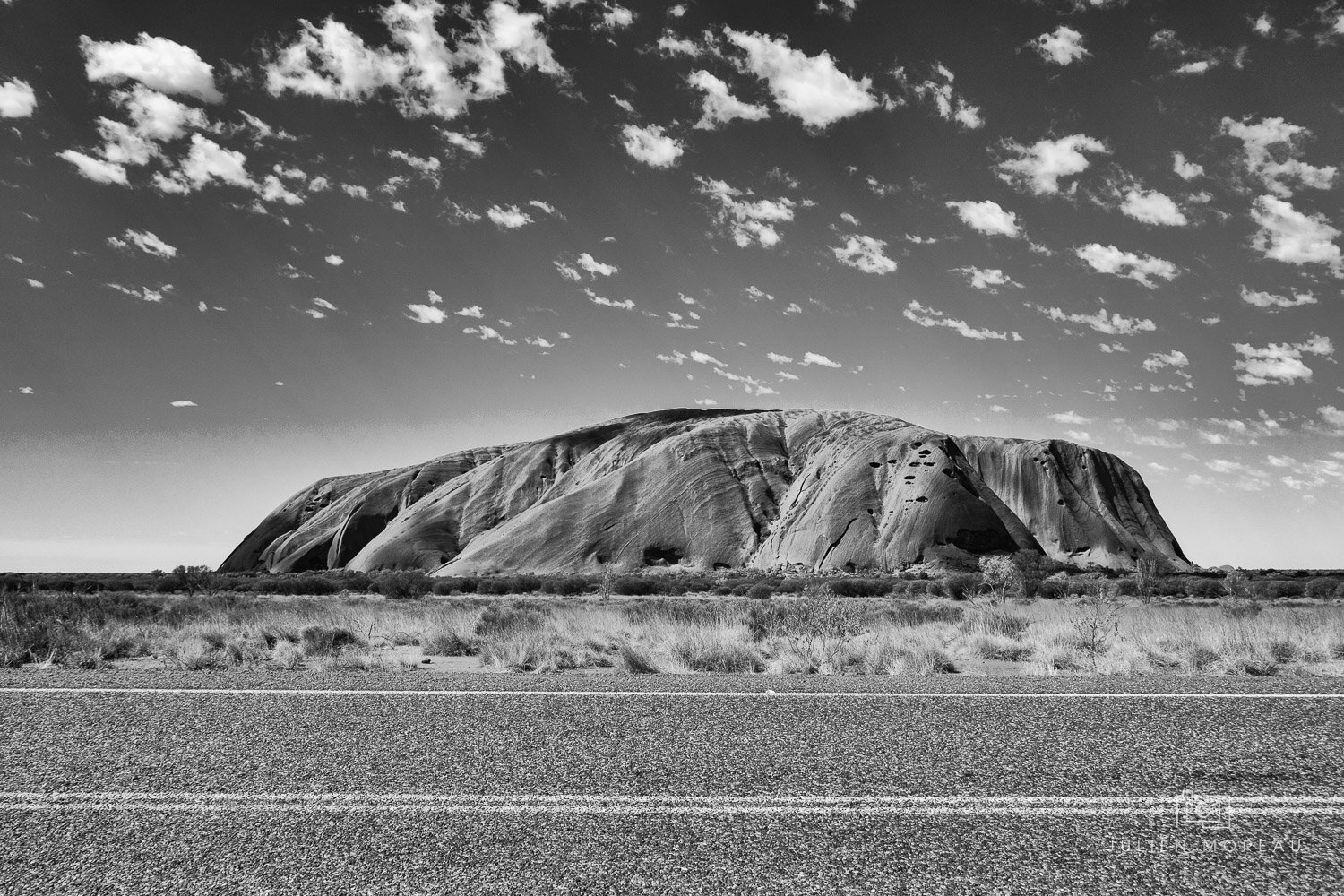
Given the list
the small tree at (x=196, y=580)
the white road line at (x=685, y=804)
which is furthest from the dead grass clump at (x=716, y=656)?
the small tree at (x=196, y=580)

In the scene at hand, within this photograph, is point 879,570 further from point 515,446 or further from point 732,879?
point 732,879

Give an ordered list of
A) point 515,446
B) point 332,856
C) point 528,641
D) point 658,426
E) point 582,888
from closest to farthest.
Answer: point 582,888, point 332,856, point 528,641, point 658,426, point 515,446

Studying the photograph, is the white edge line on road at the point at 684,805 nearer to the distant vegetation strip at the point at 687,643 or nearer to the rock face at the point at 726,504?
the distant vegetation strip at the point at 687,643

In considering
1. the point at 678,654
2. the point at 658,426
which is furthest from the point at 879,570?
the point at 678,654

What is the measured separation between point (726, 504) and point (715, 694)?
73353 mm

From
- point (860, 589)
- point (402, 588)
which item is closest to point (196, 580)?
point (402, 588)

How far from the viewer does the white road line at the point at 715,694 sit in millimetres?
7145

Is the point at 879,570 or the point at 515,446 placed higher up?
the point at 515,446

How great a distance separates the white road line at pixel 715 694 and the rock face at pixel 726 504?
64.4 metres

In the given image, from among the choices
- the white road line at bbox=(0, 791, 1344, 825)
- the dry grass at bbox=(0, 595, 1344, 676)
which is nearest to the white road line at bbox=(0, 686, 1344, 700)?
the white road line at bbox=(0, 791, 1344, 825)

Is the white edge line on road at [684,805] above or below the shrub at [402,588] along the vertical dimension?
above

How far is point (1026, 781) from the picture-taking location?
4.69 metres

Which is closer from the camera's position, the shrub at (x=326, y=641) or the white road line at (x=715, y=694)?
the white road line at (x=715, y=694)

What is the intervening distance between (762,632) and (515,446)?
99096 millimetres
